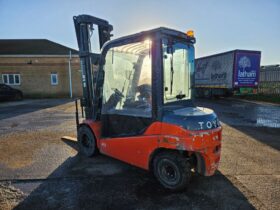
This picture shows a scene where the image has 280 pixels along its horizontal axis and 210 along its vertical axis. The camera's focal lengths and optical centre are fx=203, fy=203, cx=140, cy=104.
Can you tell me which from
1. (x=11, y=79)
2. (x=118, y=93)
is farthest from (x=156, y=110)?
(x=11, y=79)

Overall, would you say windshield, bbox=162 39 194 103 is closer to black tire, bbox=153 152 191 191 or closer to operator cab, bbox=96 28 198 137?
operator cab, bbox=96 28 198 137

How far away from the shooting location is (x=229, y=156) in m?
4.92

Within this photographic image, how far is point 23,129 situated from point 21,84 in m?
17.3

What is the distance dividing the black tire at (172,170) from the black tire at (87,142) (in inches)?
73.5

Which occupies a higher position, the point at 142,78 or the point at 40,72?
the point at 40,72

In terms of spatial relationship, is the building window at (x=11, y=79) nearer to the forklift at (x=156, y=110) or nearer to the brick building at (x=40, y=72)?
the brick building at (x=40, y=72)

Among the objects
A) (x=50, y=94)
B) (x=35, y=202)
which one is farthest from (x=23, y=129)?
(x=50, y=94)

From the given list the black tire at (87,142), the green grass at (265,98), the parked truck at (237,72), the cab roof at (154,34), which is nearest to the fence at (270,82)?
the green grass at (265,98)

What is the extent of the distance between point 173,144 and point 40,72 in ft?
74.9

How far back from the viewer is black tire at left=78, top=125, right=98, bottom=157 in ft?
15.7

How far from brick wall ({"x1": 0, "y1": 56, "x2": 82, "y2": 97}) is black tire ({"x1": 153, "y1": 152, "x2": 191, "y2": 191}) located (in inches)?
828

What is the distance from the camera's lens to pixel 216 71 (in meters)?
17.7

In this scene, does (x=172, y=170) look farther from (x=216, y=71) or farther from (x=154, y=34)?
(x=216, y=71)

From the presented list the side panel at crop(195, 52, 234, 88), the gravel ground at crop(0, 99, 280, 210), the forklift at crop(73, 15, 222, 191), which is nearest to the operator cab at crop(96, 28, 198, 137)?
the forklift at crop(73, 15, 222, 191)
